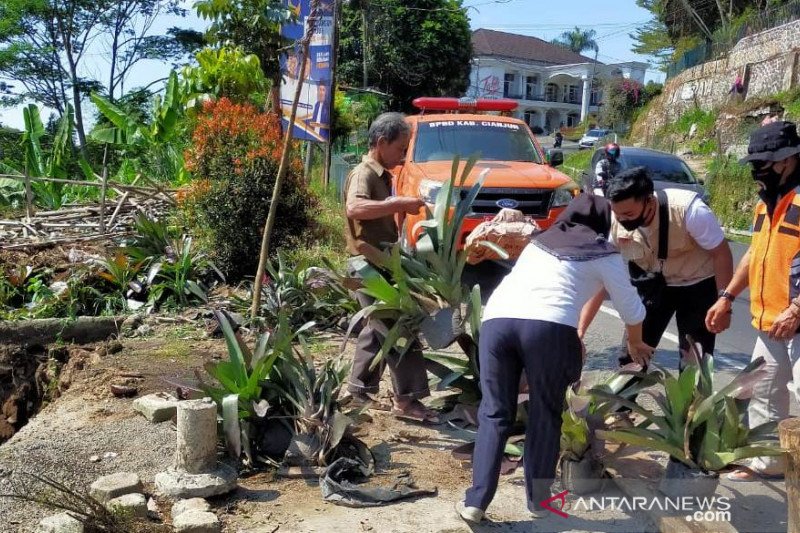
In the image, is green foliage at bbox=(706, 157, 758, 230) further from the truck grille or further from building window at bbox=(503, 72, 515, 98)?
building window at bbox=(503, 72, 515, 98)

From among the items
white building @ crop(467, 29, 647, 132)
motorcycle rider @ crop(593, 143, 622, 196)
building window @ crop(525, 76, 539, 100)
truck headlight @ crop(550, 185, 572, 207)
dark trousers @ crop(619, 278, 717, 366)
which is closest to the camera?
dark trousers @ crop(619, 278, 717, 366)

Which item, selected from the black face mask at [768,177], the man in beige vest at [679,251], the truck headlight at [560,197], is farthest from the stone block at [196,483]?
the truck headlight at [560,197]

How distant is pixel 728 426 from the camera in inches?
148

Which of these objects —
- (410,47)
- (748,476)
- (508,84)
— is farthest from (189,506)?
(508,84)

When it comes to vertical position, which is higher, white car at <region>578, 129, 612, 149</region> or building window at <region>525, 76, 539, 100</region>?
building window at <region>525, 76, 539, 100</region>

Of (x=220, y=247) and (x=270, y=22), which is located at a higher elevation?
(x=270, y=22)

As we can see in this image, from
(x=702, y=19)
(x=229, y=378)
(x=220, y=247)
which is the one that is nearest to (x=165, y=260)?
(x=220, y=247)

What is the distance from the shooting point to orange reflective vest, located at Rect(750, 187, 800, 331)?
3.86 meters

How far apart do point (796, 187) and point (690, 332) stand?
3.85ft

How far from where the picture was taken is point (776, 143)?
395cm

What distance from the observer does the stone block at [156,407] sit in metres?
5.11

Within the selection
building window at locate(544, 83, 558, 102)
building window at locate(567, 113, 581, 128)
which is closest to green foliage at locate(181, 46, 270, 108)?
building window at locate(544, 83, 558, 102)

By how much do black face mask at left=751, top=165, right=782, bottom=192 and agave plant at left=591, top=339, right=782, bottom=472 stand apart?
2.94ft

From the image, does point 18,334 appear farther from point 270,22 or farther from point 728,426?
point 728,426
